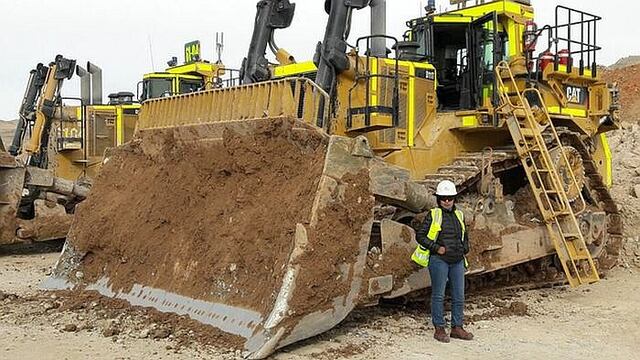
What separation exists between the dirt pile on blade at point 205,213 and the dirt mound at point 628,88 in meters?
24.5

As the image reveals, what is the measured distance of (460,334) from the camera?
20.6ft

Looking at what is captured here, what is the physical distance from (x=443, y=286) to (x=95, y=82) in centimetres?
997

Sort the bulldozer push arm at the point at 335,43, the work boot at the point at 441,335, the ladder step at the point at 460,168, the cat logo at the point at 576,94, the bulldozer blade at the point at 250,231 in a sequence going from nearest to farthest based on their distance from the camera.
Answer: the bulldozer blade at the point at 250,231 < the work boot at the point at 441,335 < the bulldozer push arm at the point at 335,43 < the ladder step at the point at 460,168 < the cat logo at the point at 576,94

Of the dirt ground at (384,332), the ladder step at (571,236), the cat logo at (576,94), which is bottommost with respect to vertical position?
the dirt ground at (384,332)

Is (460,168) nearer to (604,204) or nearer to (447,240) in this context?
(447,240)

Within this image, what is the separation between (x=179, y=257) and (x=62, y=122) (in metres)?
7.99

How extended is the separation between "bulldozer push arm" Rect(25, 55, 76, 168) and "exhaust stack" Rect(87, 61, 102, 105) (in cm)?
60

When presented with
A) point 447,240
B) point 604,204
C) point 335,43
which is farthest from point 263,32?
point 604,204

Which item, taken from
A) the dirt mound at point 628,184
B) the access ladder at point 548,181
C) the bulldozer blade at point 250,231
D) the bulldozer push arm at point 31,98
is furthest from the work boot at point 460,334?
the bulldozer push arm at point 31,98

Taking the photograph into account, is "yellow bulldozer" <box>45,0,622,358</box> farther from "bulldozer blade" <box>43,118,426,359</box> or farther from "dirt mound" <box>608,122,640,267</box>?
"dirt mound" <box>608,122,640,267</box>

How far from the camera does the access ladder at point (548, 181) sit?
791cm

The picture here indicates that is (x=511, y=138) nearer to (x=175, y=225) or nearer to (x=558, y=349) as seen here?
(x=558, y=349)

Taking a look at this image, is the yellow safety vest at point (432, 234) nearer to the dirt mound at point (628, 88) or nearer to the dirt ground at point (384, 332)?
the dirt ground at point (384, 332)

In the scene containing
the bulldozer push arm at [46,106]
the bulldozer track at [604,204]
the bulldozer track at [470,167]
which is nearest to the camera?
the bulldozer track at [470,167]
